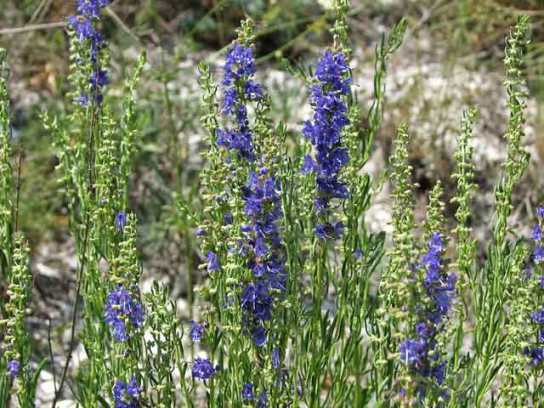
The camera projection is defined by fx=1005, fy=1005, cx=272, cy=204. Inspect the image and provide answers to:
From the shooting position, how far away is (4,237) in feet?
8.92

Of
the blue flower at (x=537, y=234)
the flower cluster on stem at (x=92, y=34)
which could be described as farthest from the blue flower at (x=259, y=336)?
the flower cluster on stem at (x=92, y=34)

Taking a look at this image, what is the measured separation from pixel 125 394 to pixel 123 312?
200 millimetres

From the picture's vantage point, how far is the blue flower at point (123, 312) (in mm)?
2236

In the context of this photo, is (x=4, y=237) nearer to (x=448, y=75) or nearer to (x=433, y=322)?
(x=433, y=322)

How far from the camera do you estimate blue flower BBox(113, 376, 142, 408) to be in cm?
232

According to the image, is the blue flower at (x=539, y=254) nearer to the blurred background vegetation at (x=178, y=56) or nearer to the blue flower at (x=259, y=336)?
the blue flower at (x=259, y=336)

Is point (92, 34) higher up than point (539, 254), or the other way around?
point (92, 34)

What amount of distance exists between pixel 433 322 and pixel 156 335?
0.66 meters

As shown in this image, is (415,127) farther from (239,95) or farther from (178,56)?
(239,95)

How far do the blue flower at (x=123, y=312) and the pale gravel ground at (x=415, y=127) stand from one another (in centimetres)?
236

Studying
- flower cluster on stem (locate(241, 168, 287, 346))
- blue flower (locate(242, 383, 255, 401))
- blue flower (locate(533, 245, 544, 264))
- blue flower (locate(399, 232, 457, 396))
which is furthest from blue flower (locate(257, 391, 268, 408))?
blue flower (locate(533, 245, 544, 264))

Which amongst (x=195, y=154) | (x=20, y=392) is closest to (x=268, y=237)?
(x=20, y=392)

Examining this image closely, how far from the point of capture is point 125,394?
2316mm

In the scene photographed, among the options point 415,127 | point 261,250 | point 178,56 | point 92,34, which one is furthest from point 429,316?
point 415,127
